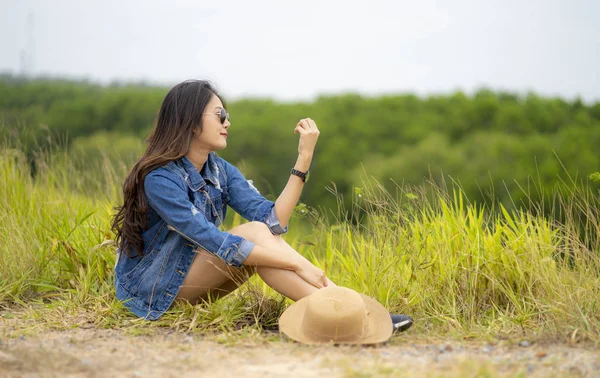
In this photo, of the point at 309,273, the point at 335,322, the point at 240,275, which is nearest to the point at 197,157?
the point at 240,275

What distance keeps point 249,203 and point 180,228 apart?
0.53 m

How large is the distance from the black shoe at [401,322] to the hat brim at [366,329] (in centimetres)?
9

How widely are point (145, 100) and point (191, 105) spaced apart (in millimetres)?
39706

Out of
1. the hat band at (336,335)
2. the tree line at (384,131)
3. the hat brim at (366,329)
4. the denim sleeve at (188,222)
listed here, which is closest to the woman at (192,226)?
the denim sleeve at (188,222)

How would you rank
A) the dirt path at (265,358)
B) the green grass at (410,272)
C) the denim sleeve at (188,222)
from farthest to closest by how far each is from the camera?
the green grass at (410,272) → the denim sleeve at (188,222) → the dirt path at (265,358)

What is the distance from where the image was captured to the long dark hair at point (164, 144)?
10.2 feet

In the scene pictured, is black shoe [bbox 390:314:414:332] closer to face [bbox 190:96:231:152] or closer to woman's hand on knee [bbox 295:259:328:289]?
woman's hand on knee [bbox 295:259:328:289]

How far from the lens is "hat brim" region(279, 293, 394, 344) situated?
9.36ft

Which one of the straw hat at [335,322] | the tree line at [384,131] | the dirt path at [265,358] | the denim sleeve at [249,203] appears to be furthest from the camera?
the tree line at [384,131]

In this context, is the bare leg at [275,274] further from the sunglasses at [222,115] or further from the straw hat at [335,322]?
the sunglasses at [222,115]

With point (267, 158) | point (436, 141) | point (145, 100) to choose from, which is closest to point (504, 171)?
point (436, 141)

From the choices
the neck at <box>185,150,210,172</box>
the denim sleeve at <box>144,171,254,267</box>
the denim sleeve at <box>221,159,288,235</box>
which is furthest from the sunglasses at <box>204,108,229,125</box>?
the denim sleeve at <box>144,171,254,267</box>

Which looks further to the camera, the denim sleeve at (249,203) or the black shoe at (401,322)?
the denim sleeve at (249,203)

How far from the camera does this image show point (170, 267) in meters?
3.13
